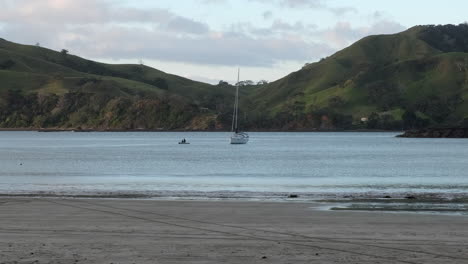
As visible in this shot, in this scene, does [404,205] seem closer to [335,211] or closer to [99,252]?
[335,211]

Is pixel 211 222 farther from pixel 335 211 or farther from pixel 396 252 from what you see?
pixel 396 252

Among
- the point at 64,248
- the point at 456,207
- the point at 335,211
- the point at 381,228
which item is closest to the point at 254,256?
the point at 64,248

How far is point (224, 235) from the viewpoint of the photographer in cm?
2108

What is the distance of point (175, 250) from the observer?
18312 mm

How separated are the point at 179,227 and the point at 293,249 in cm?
531

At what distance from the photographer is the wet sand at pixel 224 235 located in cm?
Answer: 1739

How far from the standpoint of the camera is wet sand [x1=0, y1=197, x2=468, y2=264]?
17391mm

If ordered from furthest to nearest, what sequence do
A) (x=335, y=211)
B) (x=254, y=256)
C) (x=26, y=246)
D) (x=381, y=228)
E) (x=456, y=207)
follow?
(x=456, y=207)
(x=335, y=211)
(x=381, y=228)
(x=26, y=246)
(x=254, y=256)

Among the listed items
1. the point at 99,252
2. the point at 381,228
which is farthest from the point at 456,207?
the point at 99,252

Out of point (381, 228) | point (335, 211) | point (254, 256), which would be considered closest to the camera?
point (254, 256)

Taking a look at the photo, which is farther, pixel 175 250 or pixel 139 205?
pixel 139 205

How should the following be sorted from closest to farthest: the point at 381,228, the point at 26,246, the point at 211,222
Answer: the point at 26,246
the point at 381,228
the point at 211,222

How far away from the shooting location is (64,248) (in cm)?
1856

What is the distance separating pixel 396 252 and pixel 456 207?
12.9m
